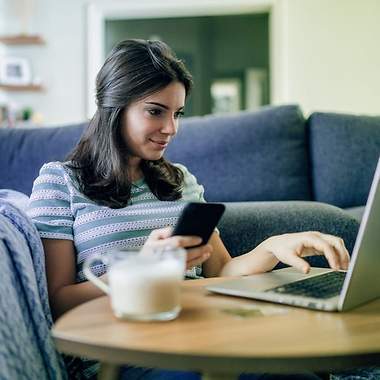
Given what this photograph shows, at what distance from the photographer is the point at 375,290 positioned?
866 mm

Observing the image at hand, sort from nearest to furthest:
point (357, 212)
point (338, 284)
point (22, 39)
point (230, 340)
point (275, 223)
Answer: point (230, 340)
point (338, 284)
point (275, 223)
point (357, 212)
point (22, 39)

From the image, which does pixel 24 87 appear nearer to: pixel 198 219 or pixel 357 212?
pixel 357 212

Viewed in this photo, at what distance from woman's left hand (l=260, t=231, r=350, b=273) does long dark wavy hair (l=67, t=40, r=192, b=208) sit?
0.36 meters

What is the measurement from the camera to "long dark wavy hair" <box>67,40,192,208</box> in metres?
1.23

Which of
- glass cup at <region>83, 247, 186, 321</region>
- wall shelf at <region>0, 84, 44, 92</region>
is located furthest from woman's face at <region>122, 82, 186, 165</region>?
wall shelf at <region>0, 84, 44, 92</region>

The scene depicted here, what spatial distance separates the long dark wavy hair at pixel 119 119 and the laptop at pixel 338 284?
395 mm

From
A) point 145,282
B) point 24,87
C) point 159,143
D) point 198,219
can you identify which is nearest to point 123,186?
point 159,143

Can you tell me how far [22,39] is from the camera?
388 cm

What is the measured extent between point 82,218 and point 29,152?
0.76 m

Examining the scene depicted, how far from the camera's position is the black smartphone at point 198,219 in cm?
80

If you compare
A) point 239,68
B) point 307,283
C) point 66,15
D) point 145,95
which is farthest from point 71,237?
point 239,68

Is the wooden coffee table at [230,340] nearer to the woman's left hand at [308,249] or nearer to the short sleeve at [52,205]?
the woman's left hand at [308,249]

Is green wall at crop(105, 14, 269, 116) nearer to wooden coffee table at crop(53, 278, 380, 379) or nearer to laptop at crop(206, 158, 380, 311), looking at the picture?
laptop at crop(206, 158, 380, 311)

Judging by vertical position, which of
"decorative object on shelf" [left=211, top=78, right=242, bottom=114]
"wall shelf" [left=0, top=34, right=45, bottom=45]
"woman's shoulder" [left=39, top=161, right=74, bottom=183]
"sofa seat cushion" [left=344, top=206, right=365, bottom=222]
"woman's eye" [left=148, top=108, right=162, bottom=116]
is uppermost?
"wall shelf" [left=0, top=34, right=45, bottom=45]
